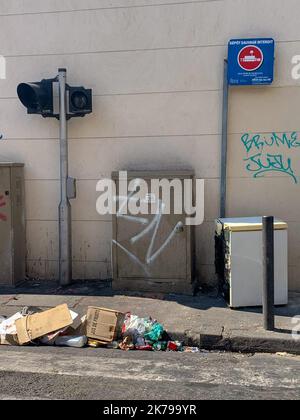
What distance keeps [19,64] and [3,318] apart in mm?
3627

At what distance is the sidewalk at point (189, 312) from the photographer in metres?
5.16

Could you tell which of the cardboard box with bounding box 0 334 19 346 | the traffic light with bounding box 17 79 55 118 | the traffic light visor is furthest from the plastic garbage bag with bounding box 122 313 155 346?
the traffic light visor

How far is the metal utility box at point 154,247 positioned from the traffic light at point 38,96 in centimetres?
135

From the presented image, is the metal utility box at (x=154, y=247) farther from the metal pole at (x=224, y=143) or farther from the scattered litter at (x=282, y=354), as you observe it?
the scattered litter at (x=282, y=354)

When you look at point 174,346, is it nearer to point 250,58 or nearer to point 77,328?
point 77,328

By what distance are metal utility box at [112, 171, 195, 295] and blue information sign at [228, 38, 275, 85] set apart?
141cm

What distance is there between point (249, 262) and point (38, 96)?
11.4 feet

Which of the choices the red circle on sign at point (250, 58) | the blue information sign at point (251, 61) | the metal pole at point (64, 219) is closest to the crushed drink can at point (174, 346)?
the metal pole at point (64, 219)

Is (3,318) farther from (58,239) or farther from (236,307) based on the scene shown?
(236,307)

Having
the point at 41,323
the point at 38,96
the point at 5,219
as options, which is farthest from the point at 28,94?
the point at 41,323

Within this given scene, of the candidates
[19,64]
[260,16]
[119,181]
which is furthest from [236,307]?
[19,64]

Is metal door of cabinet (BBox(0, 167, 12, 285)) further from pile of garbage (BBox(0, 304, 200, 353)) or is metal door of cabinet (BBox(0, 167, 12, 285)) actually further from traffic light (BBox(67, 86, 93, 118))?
pile of garbage (BBox(0, 304, 200, 353))

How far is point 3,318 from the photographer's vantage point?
19.3 feet
